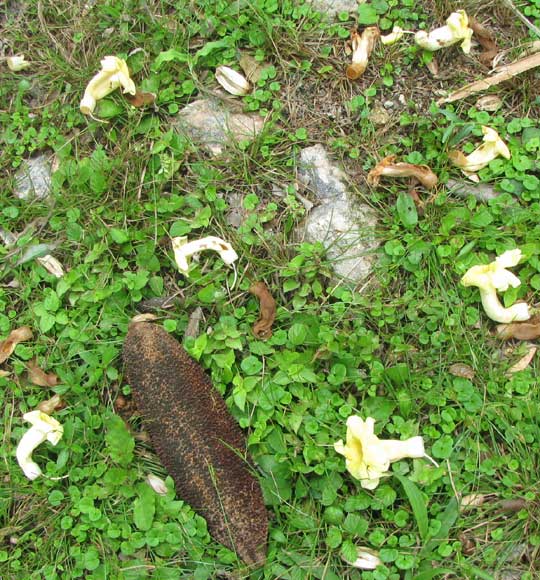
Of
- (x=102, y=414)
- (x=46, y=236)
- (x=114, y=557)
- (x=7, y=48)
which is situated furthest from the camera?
(x=7, y=48)

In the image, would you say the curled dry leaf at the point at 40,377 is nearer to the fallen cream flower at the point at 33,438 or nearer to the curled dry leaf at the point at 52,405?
the curled dry leaf at the point at 52,405

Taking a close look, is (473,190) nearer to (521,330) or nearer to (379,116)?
(379,116)

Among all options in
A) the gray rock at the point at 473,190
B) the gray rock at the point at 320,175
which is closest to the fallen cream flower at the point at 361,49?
the gray rock at the point at 320,175

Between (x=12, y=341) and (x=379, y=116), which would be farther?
(x=379, y=116)

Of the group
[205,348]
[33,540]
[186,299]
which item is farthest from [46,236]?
[33,540]

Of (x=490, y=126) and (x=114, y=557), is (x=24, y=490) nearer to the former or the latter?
(x=114, y=557)

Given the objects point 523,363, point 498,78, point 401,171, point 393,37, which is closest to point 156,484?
point 523,363
